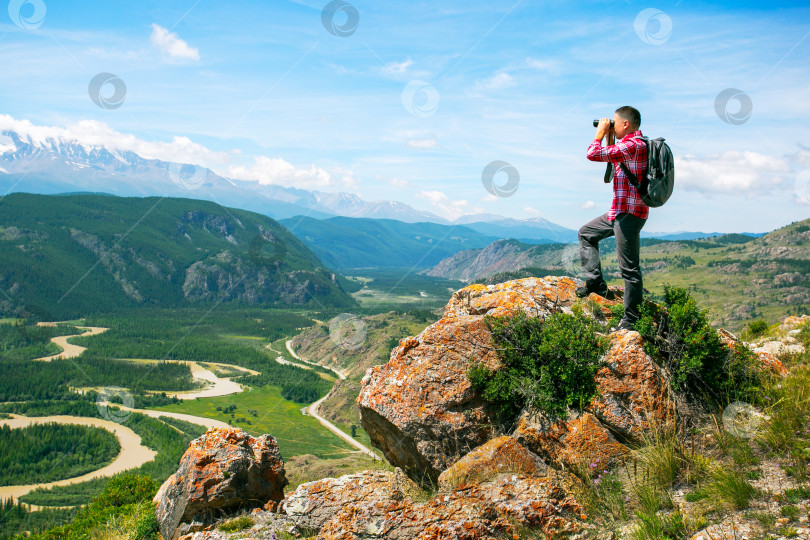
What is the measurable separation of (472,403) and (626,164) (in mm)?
6060

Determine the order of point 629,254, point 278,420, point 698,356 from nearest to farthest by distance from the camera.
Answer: point 698,356
point 629,254
point 278,420

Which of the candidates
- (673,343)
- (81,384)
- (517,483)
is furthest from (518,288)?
(81,384)

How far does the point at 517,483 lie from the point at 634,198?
6383 mm

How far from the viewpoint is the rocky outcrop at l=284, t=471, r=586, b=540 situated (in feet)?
23.5

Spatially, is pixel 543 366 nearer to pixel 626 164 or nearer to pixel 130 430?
pixel 626 164

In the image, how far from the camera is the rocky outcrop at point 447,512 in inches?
282

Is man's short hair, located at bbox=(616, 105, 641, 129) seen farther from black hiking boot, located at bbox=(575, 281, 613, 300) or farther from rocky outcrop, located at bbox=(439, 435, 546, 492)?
rocky outcrop, located at bbox=(439, 435, 546, 492)

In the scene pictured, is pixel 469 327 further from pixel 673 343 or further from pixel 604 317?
pixel 673 343

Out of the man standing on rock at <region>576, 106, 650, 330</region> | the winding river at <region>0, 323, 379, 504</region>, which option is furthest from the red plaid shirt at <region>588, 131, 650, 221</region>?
the winding river at <region>0, 323, 379, 504</region>

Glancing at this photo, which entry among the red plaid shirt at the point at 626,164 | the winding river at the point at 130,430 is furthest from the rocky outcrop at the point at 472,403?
the winding river at the point at 130,430

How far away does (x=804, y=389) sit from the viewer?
8328 millimetres

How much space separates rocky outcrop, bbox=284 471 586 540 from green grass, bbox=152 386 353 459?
7263cm

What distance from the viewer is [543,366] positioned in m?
9.42

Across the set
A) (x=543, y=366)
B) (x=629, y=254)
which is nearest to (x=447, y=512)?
(x=543, y=366)
